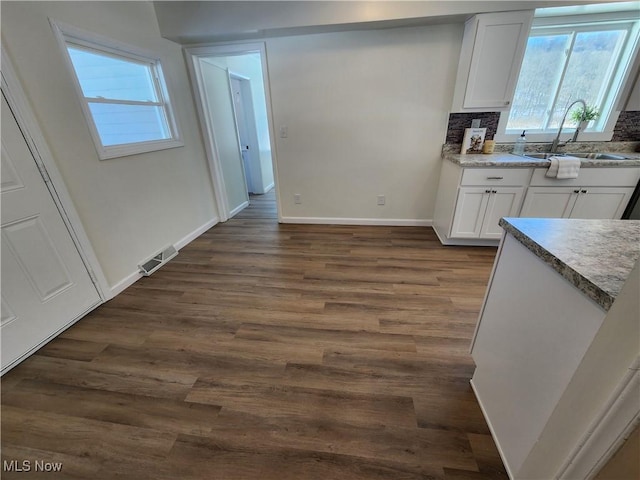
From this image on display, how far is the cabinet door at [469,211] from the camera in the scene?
256cm

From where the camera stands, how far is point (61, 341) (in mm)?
1779

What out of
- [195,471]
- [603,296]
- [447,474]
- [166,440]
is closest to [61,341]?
[166,440]

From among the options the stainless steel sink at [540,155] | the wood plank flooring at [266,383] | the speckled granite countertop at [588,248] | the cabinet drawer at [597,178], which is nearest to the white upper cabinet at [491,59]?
the stainless steel sink at [540,155]

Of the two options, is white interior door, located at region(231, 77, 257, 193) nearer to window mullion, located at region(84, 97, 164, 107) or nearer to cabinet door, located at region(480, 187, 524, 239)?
window mullion, located at region(84, 97, 164, 107)

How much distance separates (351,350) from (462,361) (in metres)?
0.66

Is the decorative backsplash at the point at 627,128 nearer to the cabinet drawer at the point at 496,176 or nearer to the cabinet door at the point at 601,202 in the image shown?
the cabinet door at the point at 601,202

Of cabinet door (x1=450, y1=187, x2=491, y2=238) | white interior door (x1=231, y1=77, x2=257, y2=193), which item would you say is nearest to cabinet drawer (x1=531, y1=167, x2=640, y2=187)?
cabinet door (x1=450, y1=187, x2=491, y2=238)

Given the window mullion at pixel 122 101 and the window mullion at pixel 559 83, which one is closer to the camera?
the window mullion at pixel 122 101

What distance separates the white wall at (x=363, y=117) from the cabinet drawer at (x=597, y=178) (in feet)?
3.28

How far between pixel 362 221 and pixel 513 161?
1.73 metres

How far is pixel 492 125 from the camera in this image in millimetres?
2824

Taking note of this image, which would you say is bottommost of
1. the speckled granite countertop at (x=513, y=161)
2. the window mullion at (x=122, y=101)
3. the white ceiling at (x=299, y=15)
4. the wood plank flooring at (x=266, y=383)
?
the wood plank flooring at (x=266, y=383)

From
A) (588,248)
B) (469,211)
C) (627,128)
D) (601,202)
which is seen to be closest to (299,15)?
(469,211)

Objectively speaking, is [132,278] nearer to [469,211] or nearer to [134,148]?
[134,148]
